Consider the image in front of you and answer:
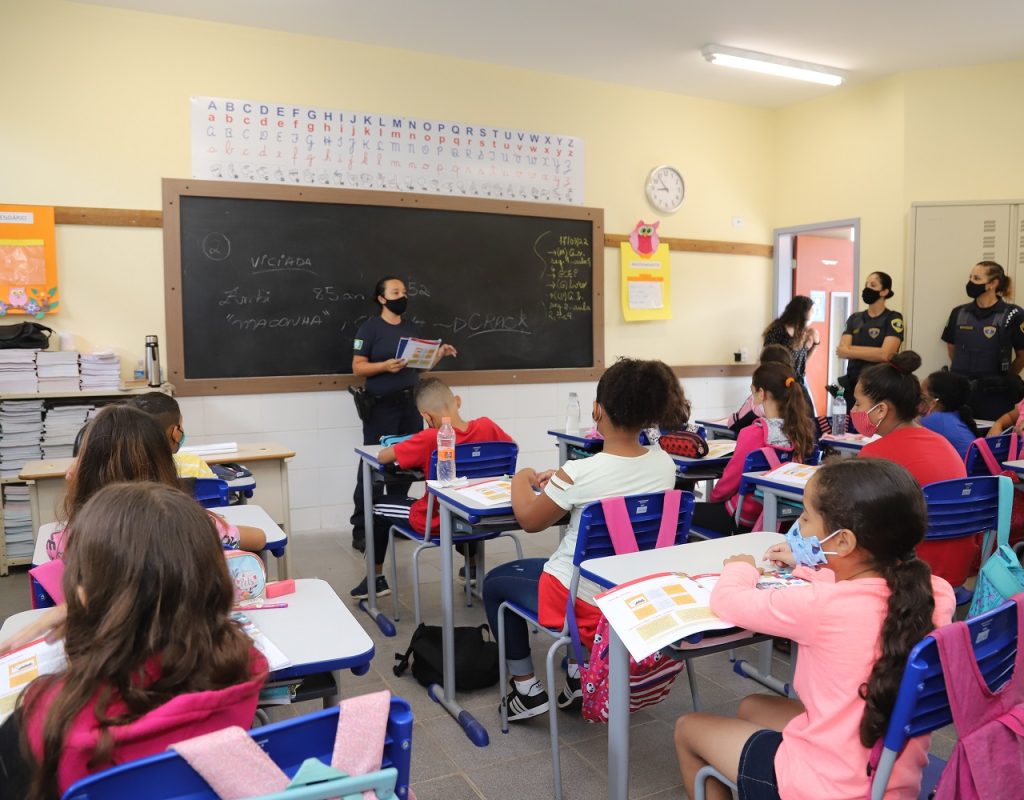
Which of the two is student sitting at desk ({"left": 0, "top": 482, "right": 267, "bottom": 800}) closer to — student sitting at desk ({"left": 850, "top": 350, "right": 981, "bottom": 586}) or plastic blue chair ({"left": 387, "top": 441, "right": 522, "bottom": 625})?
plastic blue chair ({"left": 387, "top": 441, "right": 522, "bottom": 625})

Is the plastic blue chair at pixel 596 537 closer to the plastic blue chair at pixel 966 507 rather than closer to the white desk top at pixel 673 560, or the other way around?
the white desk top at pixel 673 560

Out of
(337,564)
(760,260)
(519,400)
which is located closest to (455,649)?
(337,564)

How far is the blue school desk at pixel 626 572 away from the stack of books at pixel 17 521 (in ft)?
11.9

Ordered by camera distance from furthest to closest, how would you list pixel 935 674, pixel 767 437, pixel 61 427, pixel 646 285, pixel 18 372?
pixel 646 285
pixel 61 427
pixel 18 372
pixel 767 437
pixel 935 674

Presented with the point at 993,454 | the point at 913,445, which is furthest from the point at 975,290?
the point at 913,445

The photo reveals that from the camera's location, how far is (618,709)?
5.51ft

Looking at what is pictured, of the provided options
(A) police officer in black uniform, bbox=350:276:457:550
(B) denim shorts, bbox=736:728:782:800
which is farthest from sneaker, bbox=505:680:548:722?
(A) police officer in black uniform, bbox=350:276:457:550

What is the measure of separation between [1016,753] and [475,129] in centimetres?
513

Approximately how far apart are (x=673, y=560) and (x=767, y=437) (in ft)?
5.06

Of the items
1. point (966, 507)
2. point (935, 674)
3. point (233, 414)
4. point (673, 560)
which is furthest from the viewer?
point (233, 414)

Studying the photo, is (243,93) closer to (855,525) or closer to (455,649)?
(455,649)

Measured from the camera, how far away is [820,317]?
7664 millimetres

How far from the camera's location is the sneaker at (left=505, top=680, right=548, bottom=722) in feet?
8.32

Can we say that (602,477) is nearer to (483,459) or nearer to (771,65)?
(483,459)
